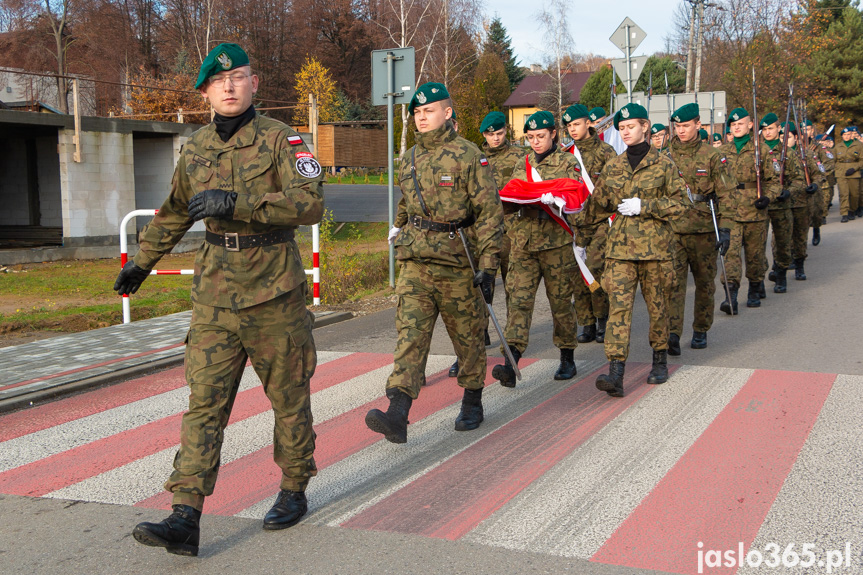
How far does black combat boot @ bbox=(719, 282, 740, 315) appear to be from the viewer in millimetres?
10054

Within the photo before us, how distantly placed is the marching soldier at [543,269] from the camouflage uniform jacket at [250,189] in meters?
3.15

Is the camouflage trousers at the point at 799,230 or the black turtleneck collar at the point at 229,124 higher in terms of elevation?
the black turtleneck collar at the point at 229,124

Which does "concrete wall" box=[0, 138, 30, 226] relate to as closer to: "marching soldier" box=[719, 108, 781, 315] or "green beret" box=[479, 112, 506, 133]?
"green beret" box=[479, 112, 506, 133]

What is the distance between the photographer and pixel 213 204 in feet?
12.1

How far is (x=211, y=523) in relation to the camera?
4.28 metres

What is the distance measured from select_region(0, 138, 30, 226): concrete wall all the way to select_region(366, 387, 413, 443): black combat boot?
20605mm

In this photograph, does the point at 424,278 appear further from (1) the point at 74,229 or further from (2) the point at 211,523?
(1) the point at 74,229

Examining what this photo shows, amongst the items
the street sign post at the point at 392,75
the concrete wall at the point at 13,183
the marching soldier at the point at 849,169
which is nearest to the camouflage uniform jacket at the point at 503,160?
the street sign post at the point at 392,75

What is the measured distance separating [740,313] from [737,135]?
2280mm

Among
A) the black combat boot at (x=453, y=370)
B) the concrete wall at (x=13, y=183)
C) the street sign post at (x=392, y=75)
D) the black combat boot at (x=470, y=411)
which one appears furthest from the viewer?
the concrete wall at (x=13, y=183)

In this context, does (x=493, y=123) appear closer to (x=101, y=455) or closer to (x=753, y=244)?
(x=753, y=244)

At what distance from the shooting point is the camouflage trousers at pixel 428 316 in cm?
538

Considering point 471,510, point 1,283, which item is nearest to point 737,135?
point 471,510

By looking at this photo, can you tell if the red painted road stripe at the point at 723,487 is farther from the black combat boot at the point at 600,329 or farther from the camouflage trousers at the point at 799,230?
the camouflage trousers at the point at 799,230
